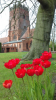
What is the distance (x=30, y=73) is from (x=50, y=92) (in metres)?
0.53

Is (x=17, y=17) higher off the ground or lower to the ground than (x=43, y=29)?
higher

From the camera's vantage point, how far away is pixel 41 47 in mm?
7074

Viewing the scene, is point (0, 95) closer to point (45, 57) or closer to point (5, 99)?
point (5, 99)

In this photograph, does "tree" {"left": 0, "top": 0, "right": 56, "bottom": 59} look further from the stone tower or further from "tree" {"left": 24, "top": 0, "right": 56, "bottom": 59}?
the stone tower

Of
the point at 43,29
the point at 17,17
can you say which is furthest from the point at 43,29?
the point at 17,17

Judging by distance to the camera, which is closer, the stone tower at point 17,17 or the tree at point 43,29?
the tree at point 43,29

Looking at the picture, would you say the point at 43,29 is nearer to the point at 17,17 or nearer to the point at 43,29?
the point at 43,29

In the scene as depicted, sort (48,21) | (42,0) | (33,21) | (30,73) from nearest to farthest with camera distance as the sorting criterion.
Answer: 1. (30,73)
2. (42,0)
3. (48,21)
4. (33,21)

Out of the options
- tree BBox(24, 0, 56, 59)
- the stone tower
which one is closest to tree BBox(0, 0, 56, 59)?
tree BBox(24, 0, 56, 59)

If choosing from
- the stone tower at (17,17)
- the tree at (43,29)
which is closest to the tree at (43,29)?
the tree at (43,29)

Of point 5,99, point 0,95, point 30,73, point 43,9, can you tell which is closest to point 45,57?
point 30,73

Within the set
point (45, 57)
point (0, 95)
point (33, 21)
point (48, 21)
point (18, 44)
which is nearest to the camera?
point (45, 57)

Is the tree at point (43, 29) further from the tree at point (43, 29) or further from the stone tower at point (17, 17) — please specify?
the stone tower at point (17, 17)

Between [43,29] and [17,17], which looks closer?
[43,29]
